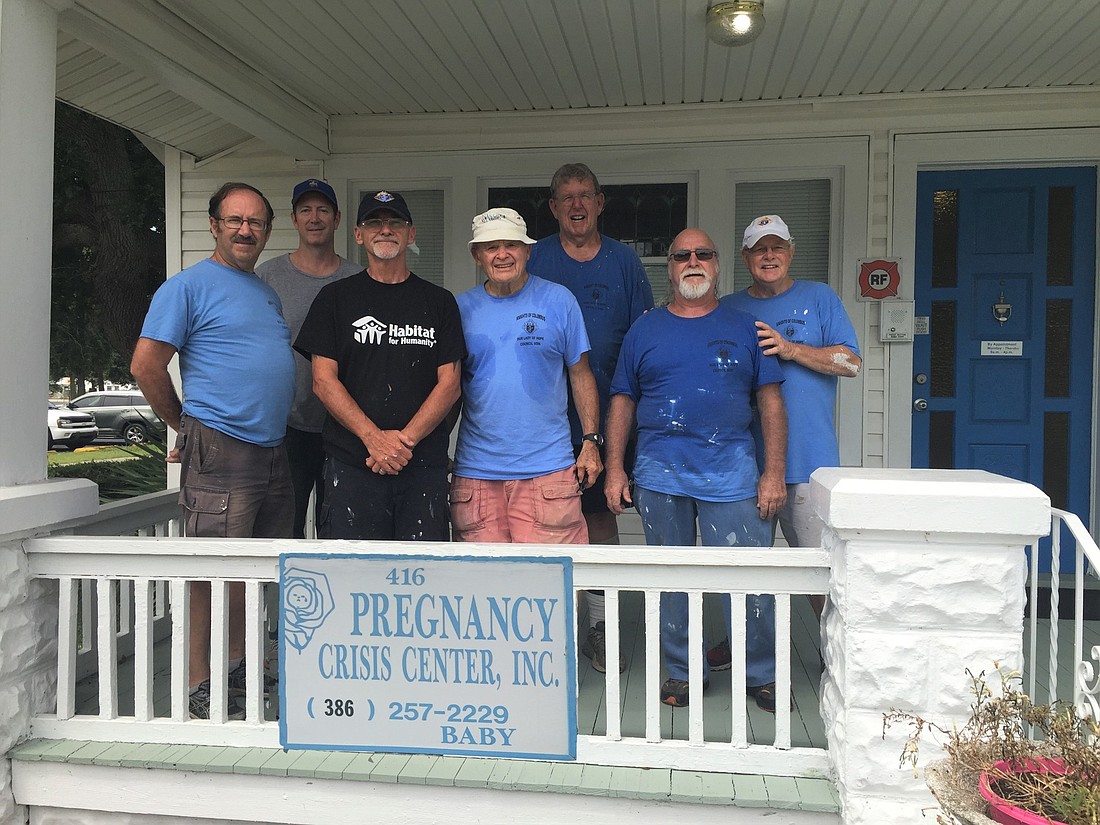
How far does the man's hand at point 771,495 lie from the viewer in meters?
2.45

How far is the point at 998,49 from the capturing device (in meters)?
3.34

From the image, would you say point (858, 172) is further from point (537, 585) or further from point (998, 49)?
point (537, 585)

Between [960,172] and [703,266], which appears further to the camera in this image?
[960,172]

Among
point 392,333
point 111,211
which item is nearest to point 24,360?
point 392,333

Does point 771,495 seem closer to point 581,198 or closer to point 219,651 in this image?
point 581,198

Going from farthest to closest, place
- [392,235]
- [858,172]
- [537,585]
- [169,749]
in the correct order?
[858,172] → [392,235] → [169,749] → [537,585]

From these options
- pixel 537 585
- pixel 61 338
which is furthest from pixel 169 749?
pixel 61 338

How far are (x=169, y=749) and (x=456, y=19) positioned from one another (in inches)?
108

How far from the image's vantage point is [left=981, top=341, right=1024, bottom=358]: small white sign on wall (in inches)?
157

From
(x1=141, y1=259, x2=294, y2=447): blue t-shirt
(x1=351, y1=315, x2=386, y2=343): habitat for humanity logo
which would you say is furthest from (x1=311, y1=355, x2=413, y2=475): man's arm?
(x1=141, y1=259, x2=294, y2=447): blue t-shirt

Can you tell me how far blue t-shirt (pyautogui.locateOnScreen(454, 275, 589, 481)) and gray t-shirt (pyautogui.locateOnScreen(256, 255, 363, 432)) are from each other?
25.8 inches

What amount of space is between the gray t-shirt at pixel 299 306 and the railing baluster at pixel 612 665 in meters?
1.33

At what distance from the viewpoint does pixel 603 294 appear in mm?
2871

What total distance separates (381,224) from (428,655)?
4.19 ft
